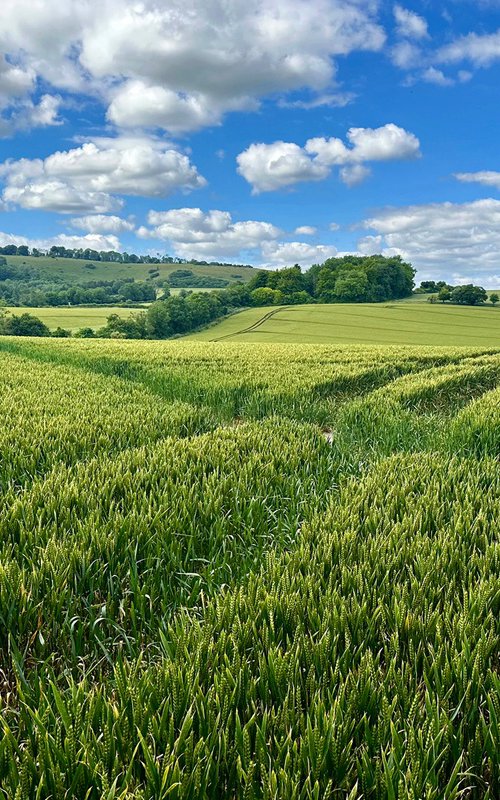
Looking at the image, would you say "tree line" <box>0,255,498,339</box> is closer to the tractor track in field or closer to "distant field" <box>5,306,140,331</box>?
"distant field" <box>5,306,140,331</box>

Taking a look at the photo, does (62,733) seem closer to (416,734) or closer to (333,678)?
(333,678)

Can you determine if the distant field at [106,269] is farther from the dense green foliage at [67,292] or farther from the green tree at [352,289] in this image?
the green tree at [352,289]

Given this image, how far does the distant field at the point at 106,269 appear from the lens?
171375 mm

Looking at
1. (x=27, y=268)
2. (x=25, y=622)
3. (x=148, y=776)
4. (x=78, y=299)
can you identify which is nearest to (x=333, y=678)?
(x=148, y=776)

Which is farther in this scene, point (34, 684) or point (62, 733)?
point (34, 684)

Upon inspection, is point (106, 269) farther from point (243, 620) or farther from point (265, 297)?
point (243, 620)

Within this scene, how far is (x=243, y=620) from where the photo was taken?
2.24 meters

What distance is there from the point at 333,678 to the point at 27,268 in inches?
7872

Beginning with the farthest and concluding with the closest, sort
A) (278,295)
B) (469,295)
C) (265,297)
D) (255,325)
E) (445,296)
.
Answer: (265,297) → (278,295) → (445,296) → (469,295) → (255,325)

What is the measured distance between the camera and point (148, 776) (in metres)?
1.39

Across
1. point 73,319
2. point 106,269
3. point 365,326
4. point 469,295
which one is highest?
point 106,269

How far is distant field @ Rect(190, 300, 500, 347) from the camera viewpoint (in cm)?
5731

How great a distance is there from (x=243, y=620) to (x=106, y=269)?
19797 centimetres

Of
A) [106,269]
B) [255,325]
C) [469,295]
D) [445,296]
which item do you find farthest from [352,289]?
[106,269]
